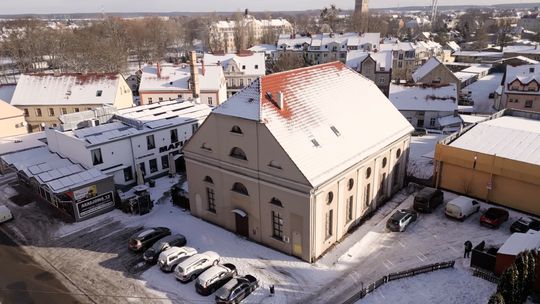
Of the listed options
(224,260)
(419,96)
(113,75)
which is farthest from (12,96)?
(419,96)

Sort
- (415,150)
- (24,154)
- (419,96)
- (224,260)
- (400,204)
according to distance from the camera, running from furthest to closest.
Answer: (419,96)
(415,150)
(24,154)
(400,204)
(224,260)

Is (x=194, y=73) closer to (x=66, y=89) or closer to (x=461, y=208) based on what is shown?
(x=66, y=89)

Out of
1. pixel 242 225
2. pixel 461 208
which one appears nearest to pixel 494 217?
pixel 461 208

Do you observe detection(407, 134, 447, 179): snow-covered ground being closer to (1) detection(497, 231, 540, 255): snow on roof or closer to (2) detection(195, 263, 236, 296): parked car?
(1) detection(497, 231, 540, 255): snow on roof

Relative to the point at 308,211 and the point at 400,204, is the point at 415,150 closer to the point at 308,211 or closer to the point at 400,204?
the point at 400,204

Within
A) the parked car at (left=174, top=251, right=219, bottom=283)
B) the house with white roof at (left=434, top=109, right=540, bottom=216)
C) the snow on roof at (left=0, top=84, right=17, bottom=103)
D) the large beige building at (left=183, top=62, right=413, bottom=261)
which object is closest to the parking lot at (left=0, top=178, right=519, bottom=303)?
the parked car at (left=174, top=251, right=219, bottom=283)

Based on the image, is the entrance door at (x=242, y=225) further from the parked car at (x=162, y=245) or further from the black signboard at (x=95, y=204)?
the black signboard at (x=95, y=204)

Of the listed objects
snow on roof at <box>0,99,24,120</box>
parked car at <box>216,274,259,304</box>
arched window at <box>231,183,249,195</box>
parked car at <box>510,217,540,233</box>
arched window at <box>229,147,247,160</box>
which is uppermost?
arched window at <box>229,147,247,160</box>
